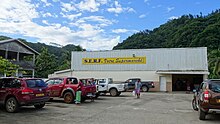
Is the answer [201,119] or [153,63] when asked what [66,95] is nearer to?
[201,119]

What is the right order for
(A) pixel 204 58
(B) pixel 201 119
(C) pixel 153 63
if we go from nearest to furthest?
(B) pixel 201 119 → (A) pixel 204 58 → (C) pixel 153 63

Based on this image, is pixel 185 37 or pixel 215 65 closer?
pixel 215 65

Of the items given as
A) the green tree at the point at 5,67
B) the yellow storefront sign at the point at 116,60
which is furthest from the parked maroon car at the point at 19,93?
the yellow storefront sign at the point at 116,60

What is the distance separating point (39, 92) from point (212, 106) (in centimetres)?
750

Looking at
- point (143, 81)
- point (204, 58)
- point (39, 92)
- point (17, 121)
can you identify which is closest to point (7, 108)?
point (39, 92)

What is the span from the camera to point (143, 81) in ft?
105

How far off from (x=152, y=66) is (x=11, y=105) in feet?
78.5

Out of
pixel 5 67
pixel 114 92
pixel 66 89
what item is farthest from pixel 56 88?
pixel 114 92

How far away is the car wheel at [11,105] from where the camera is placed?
10.9 meters

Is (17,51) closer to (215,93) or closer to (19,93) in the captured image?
(19,93)

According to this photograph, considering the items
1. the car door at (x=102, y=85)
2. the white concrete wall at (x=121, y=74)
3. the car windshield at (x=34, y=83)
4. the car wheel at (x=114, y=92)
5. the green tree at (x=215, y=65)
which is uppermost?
the green tree at (x=215, y=65)

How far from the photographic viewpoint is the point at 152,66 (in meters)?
32.7

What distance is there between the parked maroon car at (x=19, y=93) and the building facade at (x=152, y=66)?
71.6 ft

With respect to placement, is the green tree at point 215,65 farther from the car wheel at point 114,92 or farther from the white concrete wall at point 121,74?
the car wheel at point 114,92
